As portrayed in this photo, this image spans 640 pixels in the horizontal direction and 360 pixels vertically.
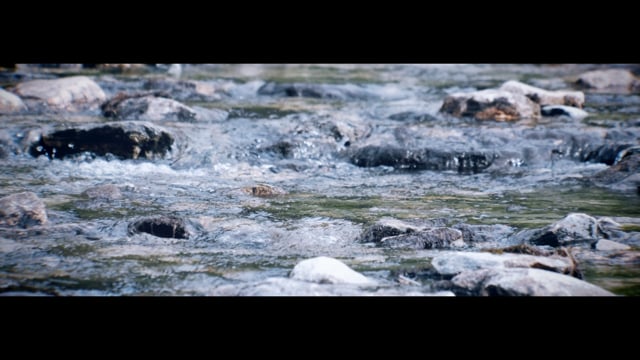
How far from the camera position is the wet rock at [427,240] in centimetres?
419

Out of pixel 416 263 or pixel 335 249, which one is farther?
pixel 335 249

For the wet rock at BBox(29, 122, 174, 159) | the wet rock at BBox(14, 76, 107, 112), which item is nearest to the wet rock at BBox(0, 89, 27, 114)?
the wet rock at BBox(14, 76, 107, 112)

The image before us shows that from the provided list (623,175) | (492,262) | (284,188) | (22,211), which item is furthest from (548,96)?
(22,211)

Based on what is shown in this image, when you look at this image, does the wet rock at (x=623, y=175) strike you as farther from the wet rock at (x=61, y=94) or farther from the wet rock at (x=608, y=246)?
the wet rock at (x=61, y=94)

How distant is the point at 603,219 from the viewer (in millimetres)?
4578

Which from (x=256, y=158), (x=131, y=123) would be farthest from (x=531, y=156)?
(x=131, y=123)

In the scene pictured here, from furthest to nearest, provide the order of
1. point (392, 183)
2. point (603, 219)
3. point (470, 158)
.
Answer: point (470, 158) < point (392, 183) < point (603, 219)

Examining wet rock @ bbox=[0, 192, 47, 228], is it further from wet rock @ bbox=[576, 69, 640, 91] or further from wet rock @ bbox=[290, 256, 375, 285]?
wet rock @ bbox=[576, 69, 640, 91]

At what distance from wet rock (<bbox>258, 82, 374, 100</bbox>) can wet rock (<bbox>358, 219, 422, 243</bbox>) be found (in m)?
3.66

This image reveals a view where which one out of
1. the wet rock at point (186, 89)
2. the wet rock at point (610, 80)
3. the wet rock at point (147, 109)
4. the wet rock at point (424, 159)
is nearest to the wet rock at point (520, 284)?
the wet rock at point (424, 159)
